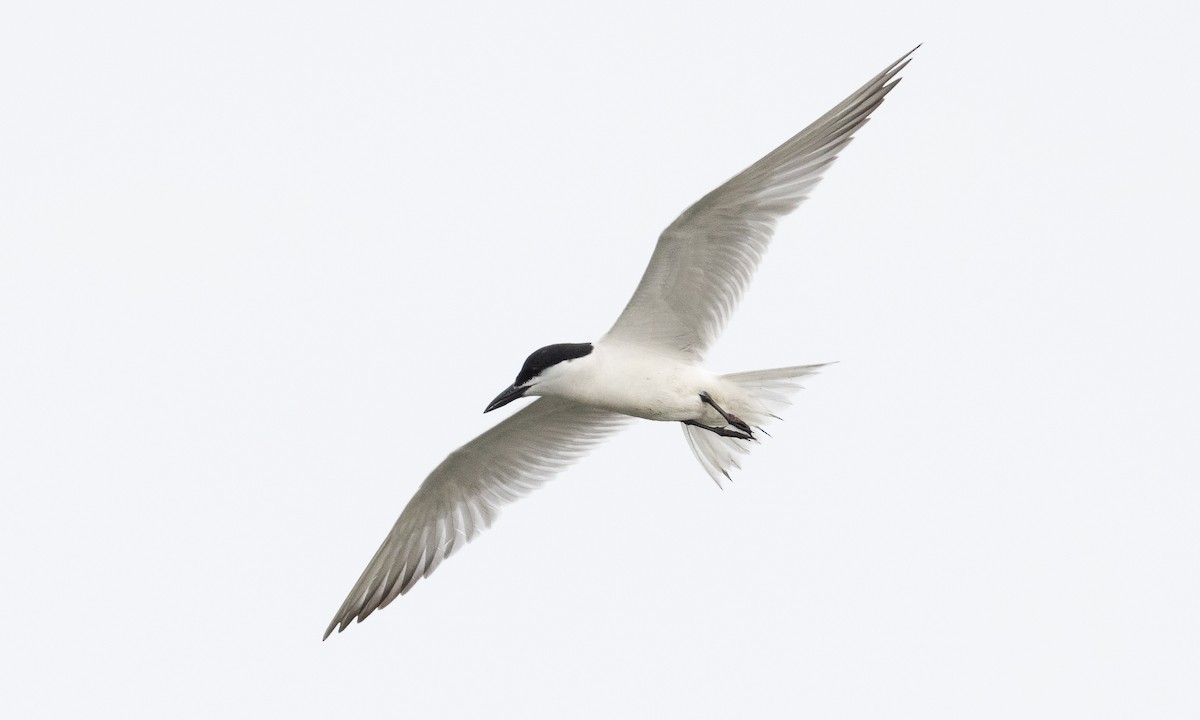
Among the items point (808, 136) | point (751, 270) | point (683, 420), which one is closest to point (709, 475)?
point (683, 420)

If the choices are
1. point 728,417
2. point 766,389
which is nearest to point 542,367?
point 728,417

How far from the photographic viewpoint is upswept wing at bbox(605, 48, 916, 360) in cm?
947

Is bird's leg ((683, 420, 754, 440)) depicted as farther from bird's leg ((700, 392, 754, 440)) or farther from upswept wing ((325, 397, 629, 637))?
upswept wing ((325, 397, 629, 637))

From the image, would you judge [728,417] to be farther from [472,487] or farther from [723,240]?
[472,487]

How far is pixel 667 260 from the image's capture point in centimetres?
970

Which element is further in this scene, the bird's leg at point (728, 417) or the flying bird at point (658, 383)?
the bird's leg at point (728, 417)

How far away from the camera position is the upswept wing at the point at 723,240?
31.1 feet

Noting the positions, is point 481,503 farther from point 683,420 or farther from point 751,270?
point 751,270

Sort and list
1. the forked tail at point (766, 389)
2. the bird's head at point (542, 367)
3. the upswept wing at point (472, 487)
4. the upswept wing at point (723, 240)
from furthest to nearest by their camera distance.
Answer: the upswept wing at point (472, 487) < the forked tail at point (766, 389) < the bird's head at point (542, 367) < the upswept wing at point (723, 240)

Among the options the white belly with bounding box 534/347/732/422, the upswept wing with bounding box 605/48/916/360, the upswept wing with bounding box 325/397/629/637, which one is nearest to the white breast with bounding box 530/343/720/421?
the white belly with bounding box 534/347/732/422

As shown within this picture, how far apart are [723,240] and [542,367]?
1.41 meters

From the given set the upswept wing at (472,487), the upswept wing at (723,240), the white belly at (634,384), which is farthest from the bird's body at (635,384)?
the upswept wing at (472,487)

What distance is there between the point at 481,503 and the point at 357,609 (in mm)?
1168

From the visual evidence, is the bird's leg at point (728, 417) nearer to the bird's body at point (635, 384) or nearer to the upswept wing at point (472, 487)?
the bird's body at point (635, 384)
